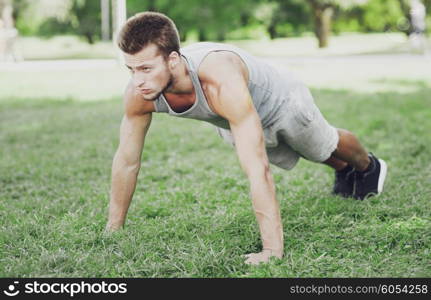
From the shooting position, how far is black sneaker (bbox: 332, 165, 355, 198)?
4.52 meters

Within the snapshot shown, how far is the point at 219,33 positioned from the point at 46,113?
2668 centimetres

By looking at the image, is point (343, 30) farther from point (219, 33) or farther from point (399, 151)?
point (399, 151)

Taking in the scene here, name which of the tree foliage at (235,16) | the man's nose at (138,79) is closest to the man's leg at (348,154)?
the man's nose at (138,79)

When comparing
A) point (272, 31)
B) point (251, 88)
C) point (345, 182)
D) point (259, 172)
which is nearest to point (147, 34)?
point (251, 88)

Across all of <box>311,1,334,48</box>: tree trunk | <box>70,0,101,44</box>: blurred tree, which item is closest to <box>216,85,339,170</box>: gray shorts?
<box>311,1,334,48</box>: tree trunk

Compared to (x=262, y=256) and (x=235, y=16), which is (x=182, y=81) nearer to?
(x=262, y=256)

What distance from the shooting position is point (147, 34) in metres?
3.15

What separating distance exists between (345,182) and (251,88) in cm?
138

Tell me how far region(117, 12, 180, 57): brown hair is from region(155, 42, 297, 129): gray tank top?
6.5 inches

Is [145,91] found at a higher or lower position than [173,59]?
lower

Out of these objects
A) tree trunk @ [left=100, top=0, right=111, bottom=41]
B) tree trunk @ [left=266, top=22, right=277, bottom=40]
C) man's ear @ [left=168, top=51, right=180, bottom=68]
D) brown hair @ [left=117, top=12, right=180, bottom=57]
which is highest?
brown hair @ [left=117, top=12, right=180, bottom=57]

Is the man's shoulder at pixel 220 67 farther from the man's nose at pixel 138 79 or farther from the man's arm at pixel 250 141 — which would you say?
the man's nose at pixel 138 79

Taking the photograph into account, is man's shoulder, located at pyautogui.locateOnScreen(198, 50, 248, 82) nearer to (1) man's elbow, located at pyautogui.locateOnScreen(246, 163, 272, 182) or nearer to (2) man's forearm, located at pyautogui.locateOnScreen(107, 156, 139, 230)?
(1) man's elbow, located at pyautogui.locateOnScreen(246, 163, 272, 182)

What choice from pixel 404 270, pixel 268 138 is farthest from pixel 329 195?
pixel 404 270
